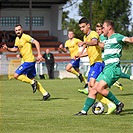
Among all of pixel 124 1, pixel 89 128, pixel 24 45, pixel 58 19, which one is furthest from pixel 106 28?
pixel 124 1

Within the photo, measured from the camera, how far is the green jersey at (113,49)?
40.8 ft

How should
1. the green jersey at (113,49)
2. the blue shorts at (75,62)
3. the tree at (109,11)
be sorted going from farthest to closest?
the tree at (109,11), the blue shorts at (75,62), the green jersey at (113,49)

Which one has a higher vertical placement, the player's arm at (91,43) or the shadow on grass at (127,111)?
the player's arm at (91,43)

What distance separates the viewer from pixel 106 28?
12.5m

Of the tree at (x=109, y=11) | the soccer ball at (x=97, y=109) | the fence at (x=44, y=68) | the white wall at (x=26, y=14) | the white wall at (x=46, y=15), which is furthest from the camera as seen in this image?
the tree at (x=109, y=11)

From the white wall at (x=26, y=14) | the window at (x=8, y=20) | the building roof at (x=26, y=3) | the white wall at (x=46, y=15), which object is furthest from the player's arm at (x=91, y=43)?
the window at (x=8, y=20)

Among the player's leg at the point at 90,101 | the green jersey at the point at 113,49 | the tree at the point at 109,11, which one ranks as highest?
the green jersey at the point at 113,49

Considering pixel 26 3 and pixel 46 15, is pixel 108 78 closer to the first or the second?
pixel 26 3

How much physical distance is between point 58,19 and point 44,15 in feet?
5.55

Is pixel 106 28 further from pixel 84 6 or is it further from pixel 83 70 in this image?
pixel 84 6

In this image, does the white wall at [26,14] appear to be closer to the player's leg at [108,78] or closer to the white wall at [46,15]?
the white wall at [46,15]

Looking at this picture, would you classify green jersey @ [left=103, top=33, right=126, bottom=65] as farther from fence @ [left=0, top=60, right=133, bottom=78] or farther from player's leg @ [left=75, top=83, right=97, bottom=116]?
fence @ [left=0, top=60, right=133, bottom=78]

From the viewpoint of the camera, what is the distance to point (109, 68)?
12.6 meters

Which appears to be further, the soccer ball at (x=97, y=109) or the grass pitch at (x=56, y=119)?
the soccer ball at (x=97, y=109)
